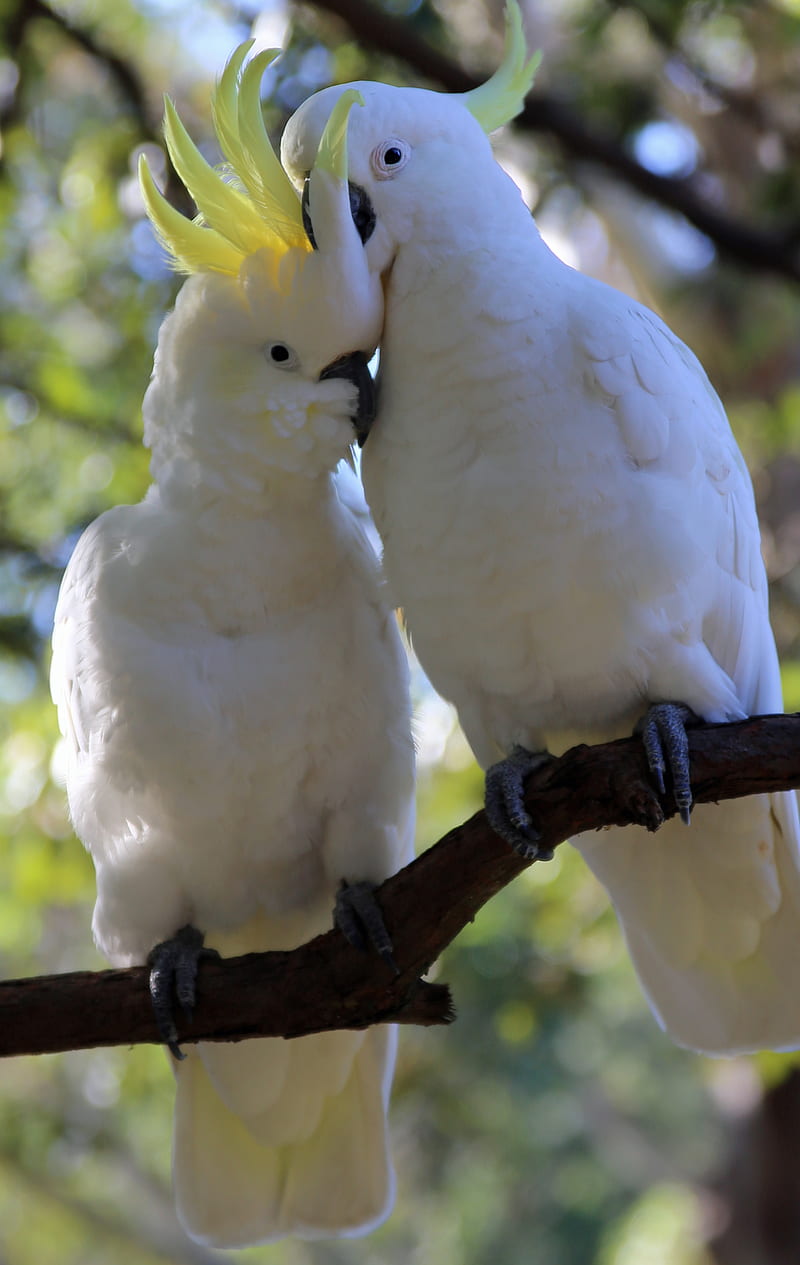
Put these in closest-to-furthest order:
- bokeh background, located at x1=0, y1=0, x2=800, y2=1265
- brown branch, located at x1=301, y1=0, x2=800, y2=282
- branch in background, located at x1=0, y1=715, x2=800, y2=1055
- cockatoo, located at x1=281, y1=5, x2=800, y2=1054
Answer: branch in background, located at x1=0, y1=715, x2=800, y2=1055 → cockatoo, located at x1=281, y1=5, x2=800, y2=1054 → brown branch, located at x1=301, y1=0, x2=800, y2=282 → bokeh background, located at x1=0, y1=0, x2=800, y2=1265

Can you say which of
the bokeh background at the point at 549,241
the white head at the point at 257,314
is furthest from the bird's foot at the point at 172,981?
the white head at the point at 257,314

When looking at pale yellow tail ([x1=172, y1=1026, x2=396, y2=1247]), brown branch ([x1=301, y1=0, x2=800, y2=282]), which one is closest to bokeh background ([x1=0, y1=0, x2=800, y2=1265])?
brown branch ([x1=301, y1=0, x2=800, y2=282])

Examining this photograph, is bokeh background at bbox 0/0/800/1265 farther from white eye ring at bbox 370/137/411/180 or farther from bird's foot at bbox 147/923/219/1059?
white eye ring at bbox 370/137/411/180

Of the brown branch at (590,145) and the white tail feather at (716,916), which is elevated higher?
the brown branch at (590,145)

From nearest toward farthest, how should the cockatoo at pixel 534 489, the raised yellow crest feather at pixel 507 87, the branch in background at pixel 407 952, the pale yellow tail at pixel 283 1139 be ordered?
the branch in background at pixel 407 952 < the cockatoo at pixel 534 489 < the raised yellow crest feather at pixel 507 87 < the pale yellow tail at pixel 283 1139

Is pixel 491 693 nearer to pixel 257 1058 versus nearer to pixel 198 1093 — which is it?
pixel 257 1058

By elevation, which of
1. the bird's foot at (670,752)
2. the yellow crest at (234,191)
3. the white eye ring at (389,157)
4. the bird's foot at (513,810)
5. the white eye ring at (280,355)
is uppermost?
the white eye ring at (389,157)

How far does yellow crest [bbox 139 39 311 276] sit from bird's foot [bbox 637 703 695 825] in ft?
3.20

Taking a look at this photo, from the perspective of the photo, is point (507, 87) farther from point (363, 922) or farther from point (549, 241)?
point (549, 241)

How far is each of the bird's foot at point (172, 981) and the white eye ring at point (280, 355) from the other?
1.08 meters

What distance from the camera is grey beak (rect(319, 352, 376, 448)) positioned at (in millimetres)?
2104

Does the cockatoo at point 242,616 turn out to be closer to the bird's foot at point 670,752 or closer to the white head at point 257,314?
the white head at point 257,314

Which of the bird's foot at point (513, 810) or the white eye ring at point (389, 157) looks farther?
the white eye ring at point (389, 157)

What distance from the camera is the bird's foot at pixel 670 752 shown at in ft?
6.12
